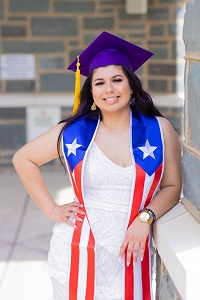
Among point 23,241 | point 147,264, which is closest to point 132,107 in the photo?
point 147,264

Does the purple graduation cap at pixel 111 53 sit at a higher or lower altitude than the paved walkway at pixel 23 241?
higher

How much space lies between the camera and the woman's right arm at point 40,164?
2.39m

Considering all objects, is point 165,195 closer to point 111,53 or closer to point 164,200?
point 164,200

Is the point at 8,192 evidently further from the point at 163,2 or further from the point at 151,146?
the point at 151,146

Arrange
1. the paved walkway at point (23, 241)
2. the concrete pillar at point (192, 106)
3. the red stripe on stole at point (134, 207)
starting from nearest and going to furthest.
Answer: the concrete pillar at point (192, 106), the red stripe on stole at point (134, 207), the paved walkway at point (23, 241)

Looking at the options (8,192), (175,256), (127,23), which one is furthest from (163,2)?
(175,256)

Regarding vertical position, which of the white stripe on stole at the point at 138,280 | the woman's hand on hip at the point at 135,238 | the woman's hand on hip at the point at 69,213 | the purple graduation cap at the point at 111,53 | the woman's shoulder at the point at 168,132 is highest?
the purple graduation cap at the point at 111,53

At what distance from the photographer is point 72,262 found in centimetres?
232

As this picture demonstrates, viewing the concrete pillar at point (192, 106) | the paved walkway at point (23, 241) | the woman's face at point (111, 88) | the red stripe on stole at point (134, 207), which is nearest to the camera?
the concrete pillar at point (192, 106)

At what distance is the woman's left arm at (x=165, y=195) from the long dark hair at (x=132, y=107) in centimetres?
10

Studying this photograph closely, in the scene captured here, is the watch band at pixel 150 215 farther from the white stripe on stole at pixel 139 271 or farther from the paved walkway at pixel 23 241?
the paved walkway at pixel 23 241

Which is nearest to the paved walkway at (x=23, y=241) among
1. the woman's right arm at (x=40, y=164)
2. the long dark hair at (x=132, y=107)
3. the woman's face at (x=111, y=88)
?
the woman's right arm at (x=40, y=164)

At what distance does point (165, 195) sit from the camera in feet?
7.50

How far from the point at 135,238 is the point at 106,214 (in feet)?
0.45
